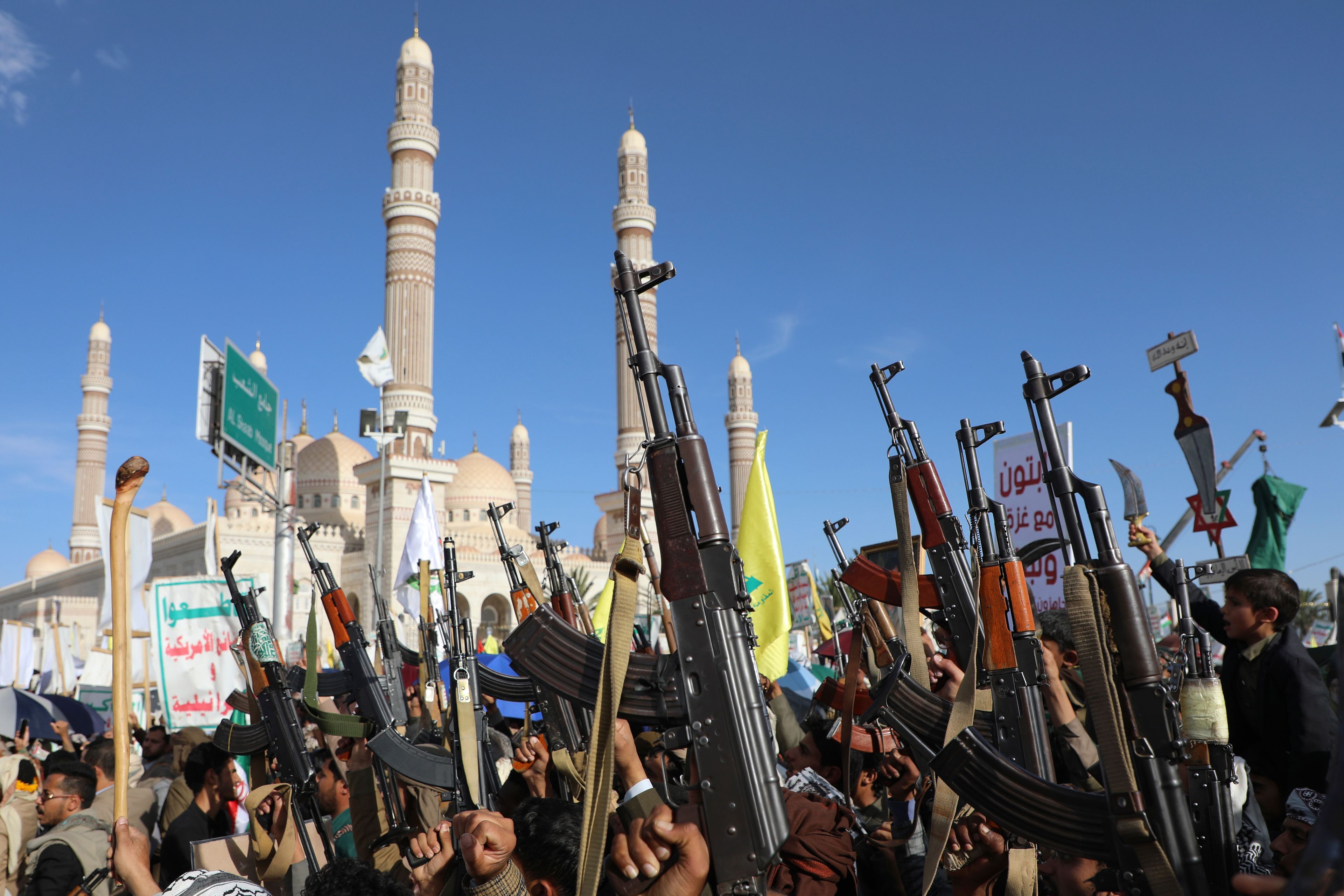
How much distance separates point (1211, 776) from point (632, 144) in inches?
1582

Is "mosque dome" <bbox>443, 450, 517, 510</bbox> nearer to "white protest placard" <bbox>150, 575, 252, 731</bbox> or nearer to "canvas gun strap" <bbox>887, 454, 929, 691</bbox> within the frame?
"white protest placard" <bbox>150, 575, 252, 731</bbox>

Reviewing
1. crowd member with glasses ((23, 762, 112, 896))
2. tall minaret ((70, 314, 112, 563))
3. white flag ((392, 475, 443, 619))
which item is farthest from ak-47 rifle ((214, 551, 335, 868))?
tall minaret ((70, 314, 112, 563))

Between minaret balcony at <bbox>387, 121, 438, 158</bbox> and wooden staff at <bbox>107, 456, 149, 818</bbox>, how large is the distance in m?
30.6

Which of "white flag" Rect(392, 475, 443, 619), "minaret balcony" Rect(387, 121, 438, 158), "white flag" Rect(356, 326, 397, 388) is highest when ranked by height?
"minaret balcony" Rect(387, 121, 438, 158)

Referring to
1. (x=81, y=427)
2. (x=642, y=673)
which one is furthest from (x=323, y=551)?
(x=642, y=673)

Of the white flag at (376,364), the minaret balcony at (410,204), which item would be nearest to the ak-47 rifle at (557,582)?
the white flag at (376,364)

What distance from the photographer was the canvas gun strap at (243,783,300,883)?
11.9 ft

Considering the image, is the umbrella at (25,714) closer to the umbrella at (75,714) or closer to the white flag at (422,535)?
the umbrella at (75,714)

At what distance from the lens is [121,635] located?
3.31 m

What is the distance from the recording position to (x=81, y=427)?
45.7 meters

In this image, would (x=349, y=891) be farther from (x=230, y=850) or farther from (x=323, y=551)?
(x=323, y=551)

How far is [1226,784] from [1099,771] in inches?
34.9

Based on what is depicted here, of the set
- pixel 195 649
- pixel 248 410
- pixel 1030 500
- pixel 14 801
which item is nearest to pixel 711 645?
pixel 14 801

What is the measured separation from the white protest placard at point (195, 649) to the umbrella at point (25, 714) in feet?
7.82
